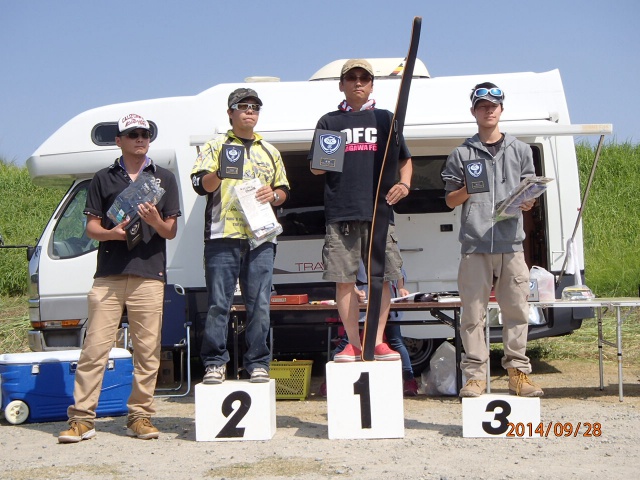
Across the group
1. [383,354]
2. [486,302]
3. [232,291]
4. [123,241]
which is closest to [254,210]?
[232,291]

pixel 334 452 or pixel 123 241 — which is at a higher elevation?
pixel 123 241

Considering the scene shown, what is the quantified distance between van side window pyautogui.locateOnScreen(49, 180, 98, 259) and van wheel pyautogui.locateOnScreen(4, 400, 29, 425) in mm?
1962

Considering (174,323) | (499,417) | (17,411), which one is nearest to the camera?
(499,417)

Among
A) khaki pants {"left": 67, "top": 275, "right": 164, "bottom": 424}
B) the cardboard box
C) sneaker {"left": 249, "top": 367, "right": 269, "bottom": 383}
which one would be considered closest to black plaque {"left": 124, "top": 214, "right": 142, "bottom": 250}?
khaki pants {"left": 67, "top": 275, "right": 164, "bottom": 424}

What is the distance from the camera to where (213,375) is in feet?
17.0

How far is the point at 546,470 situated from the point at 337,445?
47.9 inches

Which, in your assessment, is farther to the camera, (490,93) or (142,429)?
(490,93)

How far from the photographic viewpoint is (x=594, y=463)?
14.1 ft

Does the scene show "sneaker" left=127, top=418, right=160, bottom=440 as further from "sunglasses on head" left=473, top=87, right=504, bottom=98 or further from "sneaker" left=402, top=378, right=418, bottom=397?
"sunglasses on head" left=473, top=87, right=504, bottom=98

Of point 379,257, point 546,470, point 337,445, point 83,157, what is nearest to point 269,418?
point 337,445

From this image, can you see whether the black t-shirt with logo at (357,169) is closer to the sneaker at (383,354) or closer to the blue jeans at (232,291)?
the blue jeans at (232,291)

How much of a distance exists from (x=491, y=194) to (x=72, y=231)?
4.11m

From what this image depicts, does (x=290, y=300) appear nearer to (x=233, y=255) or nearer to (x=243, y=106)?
(x=233, y=255)

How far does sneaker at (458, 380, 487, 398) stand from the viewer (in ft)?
17.2
